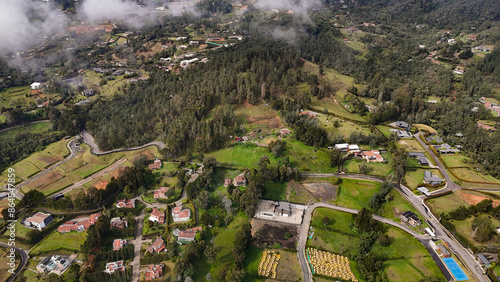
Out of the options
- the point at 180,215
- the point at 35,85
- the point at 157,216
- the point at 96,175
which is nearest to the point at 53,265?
the point at 157,216

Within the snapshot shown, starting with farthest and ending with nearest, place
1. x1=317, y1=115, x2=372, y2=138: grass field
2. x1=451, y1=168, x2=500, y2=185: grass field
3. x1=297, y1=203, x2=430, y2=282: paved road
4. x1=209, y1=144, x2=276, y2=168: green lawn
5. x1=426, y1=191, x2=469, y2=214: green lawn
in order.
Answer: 1. x1=317, y1=115, x2=372, y2=138: grass field
2. x1=209, y1=144, x2=276, y2=168: green lawn
3. x1=451, y1=168, x2=500, y2=185: grass field
4. x1=426, y1=191, x2=469, y2=214: green lawn
5. x1=297, y1=203, x2=430, y2=282: paved road

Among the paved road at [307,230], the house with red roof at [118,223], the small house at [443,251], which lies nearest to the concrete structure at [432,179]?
the paved road at [307,230]

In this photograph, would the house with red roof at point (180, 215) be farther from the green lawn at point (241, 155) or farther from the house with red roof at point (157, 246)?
the green lawn at point (241, 155)

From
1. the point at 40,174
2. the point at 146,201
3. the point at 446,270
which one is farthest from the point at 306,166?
the point at 40,174

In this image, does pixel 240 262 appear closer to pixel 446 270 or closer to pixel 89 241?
pixel 89 241

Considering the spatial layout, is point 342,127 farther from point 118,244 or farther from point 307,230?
point 118,244

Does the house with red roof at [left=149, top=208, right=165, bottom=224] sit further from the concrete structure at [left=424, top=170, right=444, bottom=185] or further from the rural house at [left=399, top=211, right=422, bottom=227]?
the concrete structure at [left=424, top=170, right=444, bottom=185]

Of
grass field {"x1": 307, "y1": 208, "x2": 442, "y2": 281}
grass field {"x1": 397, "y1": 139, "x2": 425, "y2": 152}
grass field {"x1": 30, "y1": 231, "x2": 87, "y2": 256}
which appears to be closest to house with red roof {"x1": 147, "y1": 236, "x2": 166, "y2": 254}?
grass field {"x1": 30, "y1": 231, "x2": 87, "y2": 256}
